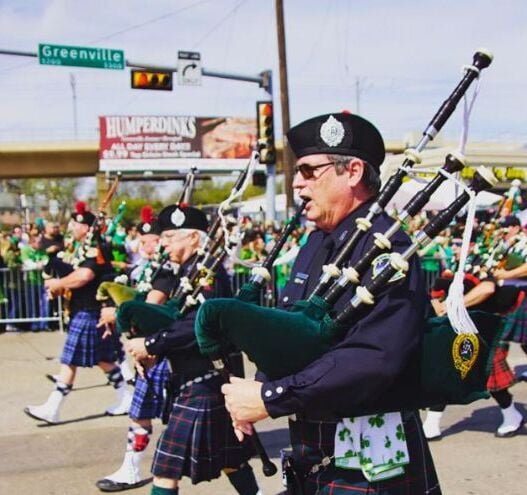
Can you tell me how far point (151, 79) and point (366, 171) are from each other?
36.0 feet

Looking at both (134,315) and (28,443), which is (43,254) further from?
(134,315)

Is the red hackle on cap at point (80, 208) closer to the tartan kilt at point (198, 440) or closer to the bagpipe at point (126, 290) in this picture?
the bagpipe at point (126, 290)

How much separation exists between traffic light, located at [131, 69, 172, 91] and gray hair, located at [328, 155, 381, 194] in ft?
35.7

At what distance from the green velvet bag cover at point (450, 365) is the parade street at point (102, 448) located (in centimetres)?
268

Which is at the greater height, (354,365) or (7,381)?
(354,365)

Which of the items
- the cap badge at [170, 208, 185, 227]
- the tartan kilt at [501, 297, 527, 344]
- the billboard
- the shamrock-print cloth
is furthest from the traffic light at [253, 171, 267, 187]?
the billboard

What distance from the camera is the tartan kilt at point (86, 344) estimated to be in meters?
6.06

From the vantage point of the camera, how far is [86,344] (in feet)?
20.0

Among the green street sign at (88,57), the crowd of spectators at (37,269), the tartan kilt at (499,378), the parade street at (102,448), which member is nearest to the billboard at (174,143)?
the green street sign at (88,57)

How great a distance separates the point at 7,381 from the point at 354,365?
6512mm

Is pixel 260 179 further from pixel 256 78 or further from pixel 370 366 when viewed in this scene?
pixel 370 366

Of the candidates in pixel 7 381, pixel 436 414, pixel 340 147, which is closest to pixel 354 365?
pixel 340 147

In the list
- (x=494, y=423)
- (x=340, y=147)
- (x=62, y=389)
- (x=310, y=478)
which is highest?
(x=340, y=147)

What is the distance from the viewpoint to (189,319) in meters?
3.64
